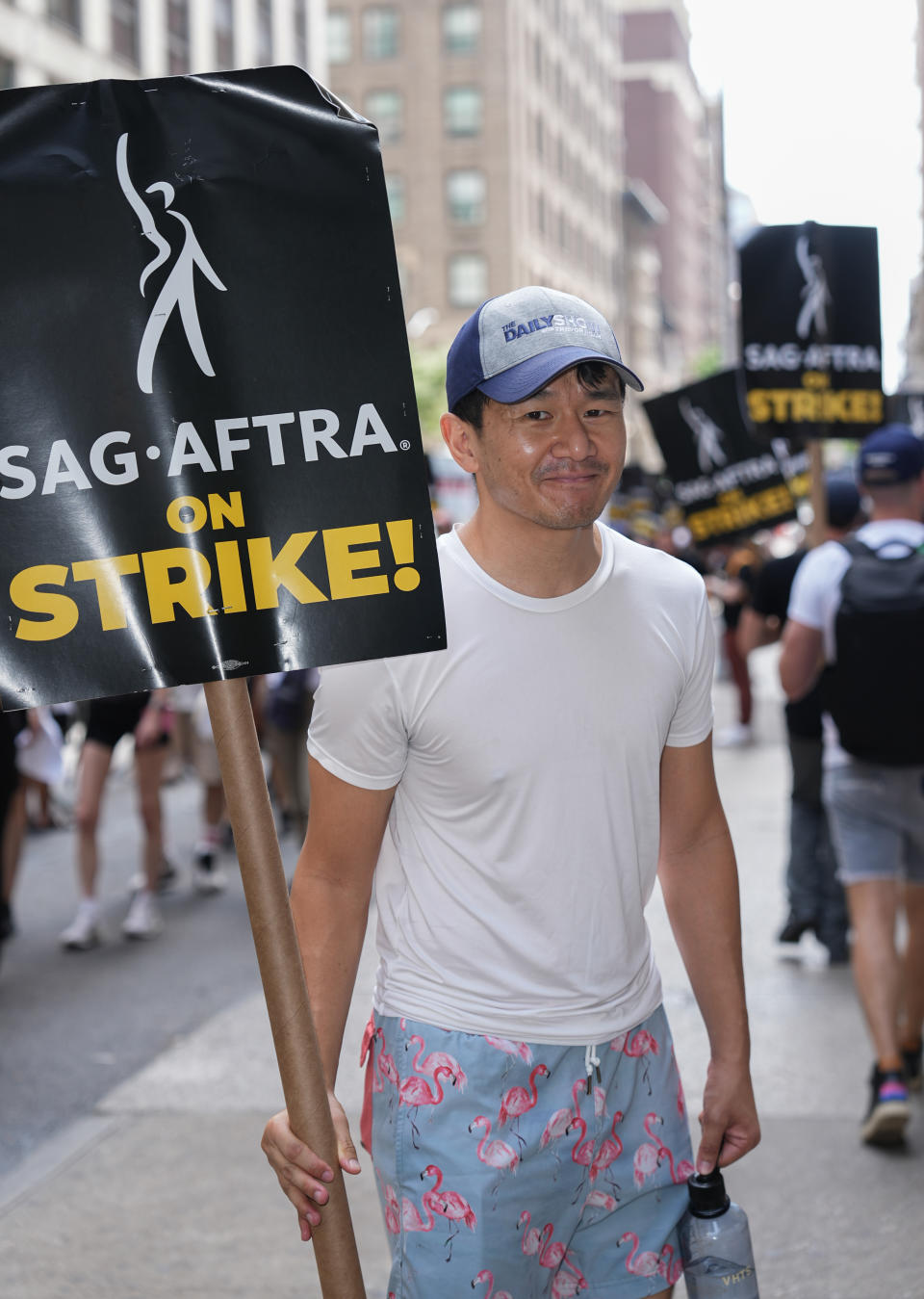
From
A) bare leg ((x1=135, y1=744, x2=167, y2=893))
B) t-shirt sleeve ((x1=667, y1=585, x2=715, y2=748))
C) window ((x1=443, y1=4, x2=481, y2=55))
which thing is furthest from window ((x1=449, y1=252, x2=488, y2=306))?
t-shirt sleeve ((x1=667, y1=585, x2=715, y2=748))

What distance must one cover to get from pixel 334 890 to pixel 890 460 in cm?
317

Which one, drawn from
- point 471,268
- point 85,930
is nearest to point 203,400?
point 85,930

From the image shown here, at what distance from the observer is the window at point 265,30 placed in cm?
4159

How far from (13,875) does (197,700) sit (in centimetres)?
295

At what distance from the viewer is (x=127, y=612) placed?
2.28 metres

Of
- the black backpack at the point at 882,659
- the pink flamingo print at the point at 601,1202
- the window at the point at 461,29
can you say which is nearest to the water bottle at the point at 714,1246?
the pink flamingo print at the point at 601,1202

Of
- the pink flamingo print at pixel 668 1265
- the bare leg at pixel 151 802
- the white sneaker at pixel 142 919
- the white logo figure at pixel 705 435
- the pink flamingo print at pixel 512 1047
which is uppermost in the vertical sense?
the pink flamingo print at pixel 512 1047

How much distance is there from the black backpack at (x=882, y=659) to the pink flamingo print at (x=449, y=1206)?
2872 mm

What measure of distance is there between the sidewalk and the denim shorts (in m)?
0.79

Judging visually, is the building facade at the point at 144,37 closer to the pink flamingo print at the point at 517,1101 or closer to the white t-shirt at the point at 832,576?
the white t-shirt at the point at 832,576

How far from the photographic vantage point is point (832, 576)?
17.0 feet

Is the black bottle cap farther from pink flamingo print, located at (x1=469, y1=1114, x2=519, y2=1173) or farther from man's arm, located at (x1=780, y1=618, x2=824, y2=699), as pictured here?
man's arm, located at (x1=780, y1=618, x2=824, y2=699)

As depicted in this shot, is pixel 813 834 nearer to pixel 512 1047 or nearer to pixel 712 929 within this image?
pixel 712 929

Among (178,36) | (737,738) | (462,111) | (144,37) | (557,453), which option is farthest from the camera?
(462,111)
